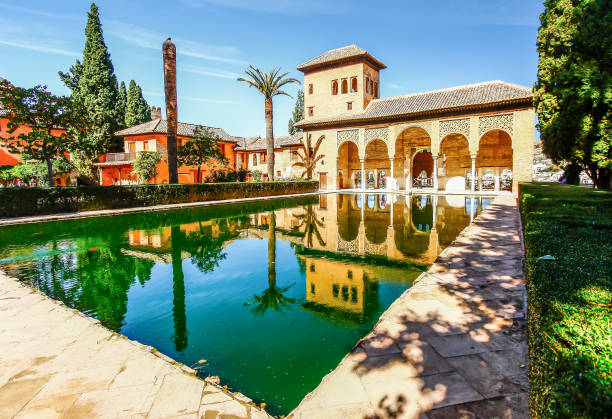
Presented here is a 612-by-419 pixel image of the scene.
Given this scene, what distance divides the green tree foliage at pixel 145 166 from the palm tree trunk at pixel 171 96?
7.67 metres

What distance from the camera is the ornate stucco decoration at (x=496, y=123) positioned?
2066 cm


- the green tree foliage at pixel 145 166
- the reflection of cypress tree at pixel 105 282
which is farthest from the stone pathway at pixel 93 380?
the green tree foliage at pixel 145 166

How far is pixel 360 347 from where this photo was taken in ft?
7.88

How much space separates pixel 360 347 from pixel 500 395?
2.98ft

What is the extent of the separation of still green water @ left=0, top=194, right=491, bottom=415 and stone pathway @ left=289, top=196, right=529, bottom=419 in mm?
377

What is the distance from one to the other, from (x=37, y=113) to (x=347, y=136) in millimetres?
20924

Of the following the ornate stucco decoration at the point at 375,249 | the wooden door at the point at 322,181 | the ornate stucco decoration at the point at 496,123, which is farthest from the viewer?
the wooden door at the point at 322,181

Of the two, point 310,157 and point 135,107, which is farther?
point 135,107

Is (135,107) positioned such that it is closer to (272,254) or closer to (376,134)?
(376,134)

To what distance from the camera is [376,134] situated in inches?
1030

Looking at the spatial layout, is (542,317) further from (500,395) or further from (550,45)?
(550,45)

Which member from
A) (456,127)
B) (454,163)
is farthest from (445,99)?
(454,163)

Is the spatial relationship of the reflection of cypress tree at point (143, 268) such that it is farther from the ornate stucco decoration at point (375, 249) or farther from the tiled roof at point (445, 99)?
the tiled roof at point (445, 99)

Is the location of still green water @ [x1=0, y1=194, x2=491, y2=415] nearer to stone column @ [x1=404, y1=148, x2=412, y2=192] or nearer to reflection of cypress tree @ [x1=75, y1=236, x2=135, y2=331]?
reflection of cypress tree @ [x1=75, y1=236, x2=135, y2=331]
